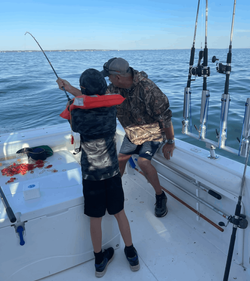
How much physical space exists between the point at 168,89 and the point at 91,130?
770 cm

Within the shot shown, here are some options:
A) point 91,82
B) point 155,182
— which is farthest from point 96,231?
point 91,82

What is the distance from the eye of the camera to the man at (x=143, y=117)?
173cm

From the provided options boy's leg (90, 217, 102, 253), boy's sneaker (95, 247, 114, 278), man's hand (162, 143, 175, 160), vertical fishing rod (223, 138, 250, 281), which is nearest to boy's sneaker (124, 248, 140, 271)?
boy's sneaker (95, 247, 114, 278)

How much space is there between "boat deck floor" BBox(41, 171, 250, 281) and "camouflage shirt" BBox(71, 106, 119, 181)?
65 centimetres

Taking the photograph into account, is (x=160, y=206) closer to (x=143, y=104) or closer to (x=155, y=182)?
(x=155, y=182)

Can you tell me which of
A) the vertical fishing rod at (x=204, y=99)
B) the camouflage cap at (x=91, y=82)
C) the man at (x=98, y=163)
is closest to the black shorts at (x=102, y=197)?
the man at (x=98, y=163)

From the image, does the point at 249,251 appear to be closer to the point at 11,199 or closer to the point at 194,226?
the point at 194,226

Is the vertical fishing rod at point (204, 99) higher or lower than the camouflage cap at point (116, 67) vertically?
lower

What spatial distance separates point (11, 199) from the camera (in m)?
1.31

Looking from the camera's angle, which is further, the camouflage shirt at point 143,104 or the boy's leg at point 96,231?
the camouflage shirt at point 143,104

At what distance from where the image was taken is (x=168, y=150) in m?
1.82

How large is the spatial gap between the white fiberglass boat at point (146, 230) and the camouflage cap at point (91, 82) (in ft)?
1.88

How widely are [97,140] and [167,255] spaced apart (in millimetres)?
959

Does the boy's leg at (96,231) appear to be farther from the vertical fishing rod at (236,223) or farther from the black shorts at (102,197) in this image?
the vertical fishing rod at (236,223)
